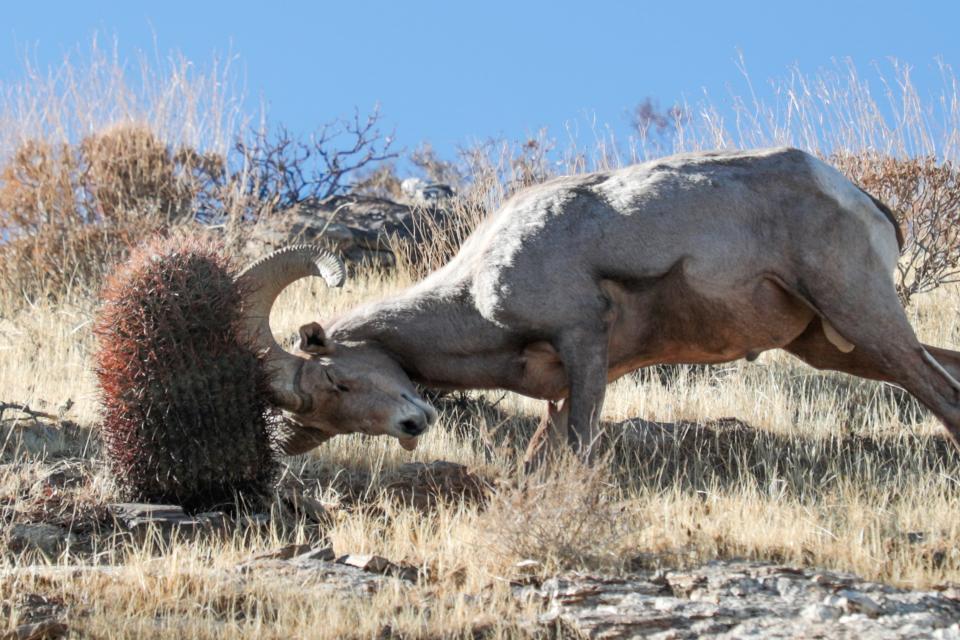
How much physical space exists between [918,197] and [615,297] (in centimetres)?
801

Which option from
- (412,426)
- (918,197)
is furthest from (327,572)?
(918,197)

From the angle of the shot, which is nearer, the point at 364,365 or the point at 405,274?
the point at 364,365

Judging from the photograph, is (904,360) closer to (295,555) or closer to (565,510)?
(565,510)

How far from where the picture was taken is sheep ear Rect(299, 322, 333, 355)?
8.30 m

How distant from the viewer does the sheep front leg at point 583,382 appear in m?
8.00

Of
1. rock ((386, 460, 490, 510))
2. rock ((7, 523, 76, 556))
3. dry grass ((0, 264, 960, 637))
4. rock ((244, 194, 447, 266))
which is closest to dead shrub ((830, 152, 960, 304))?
dry grass ((0, 264, 960, 637))

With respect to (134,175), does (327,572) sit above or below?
below

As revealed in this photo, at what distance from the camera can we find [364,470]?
Answer: 9.93 m

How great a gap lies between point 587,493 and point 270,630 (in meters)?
1.77

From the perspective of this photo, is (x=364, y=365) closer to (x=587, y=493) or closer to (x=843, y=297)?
(x=587, y=493)

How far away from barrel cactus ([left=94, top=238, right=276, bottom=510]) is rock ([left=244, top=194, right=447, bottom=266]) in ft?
28.5

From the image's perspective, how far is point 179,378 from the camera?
7.84 meters

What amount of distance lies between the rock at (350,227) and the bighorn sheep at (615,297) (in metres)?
8.25

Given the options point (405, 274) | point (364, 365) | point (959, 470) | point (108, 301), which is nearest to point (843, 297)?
point (959, 470)
